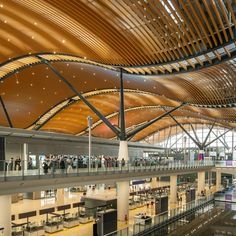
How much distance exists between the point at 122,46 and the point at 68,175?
9.41m

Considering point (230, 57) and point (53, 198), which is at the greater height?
point (230, 57)

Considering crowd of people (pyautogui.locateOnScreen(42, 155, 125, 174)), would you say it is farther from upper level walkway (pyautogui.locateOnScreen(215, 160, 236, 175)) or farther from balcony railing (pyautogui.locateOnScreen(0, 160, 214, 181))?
upper level walkway (pyautogui.locateOnScreen(215, 160, 236, 175))

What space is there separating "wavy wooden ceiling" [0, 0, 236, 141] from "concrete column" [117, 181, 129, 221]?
8.99 m

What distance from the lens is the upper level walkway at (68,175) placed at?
47.2 ft

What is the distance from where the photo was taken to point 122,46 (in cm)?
2200

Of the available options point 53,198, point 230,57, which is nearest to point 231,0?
point 230,57

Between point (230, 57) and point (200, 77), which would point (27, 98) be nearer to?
point (200, 77)

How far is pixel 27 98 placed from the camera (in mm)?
39406

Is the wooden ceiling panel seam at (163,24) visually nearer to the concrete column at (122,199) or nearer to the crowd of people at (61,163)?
the crowd of people at (61,163)

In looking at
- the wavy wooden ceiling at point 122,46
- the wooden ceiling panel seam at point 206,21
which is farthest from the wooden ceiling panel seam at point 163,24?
the wooden ceiling panel seam at point 206,21

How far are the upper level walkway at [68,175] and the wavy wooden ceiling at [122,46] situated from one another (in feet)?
25.1

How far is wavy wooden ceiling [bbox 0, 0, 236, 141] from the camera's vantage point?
54.7 ft

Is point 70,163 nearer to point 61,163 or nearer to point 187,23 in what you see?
point 61,163

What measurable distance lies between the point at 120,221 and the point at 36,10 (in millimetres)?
15777
